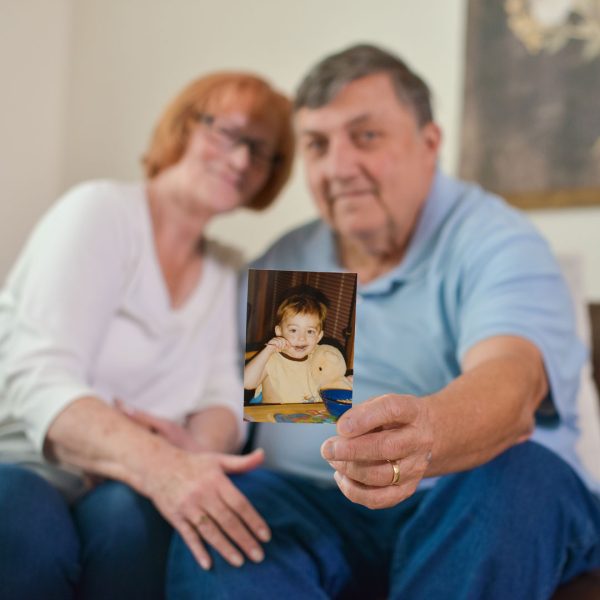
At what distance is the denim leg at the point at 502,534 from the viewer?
889mm

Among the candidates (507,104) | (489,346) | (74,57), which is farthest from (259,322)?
(74,57)

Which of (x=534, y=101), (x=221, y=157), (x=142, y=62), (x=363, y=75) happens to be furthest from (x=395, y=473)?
(x=142, y=62)

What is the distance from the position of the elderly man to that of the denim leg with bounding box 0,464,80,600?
0.50 ft

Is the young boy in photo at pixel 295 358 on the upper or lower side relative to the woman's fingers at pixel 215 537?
upper

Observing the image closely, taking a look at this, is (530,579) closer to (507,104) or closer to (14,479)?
(14,479)

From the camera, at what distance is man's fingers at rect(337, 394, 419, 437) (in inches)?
29.0

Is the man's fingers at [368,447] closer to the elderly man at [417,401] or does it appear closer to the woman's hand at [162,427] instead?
the elderly man at [417,401]

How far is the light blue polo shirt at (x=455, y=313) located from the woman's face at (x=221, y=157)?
383 millimetres

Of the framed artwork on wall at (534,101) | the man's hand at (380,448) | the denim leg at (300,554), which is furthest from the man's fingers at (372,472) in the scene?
the framed artwork on wall at (534,101)

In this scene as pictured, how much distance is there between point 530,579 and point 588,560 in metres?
0.15

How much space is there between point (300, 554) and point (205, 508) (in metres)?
0.14

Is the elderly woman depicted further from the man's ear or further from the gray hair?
the man's ear

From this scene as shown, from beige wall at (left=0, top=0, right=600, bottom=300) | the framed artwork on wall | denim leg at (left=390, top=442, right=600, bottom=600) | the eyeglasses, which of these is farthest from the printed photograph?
beige wall at (left=0, top=0, right=600, bottom=300)

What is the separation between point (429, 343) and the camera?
1.24 metres
